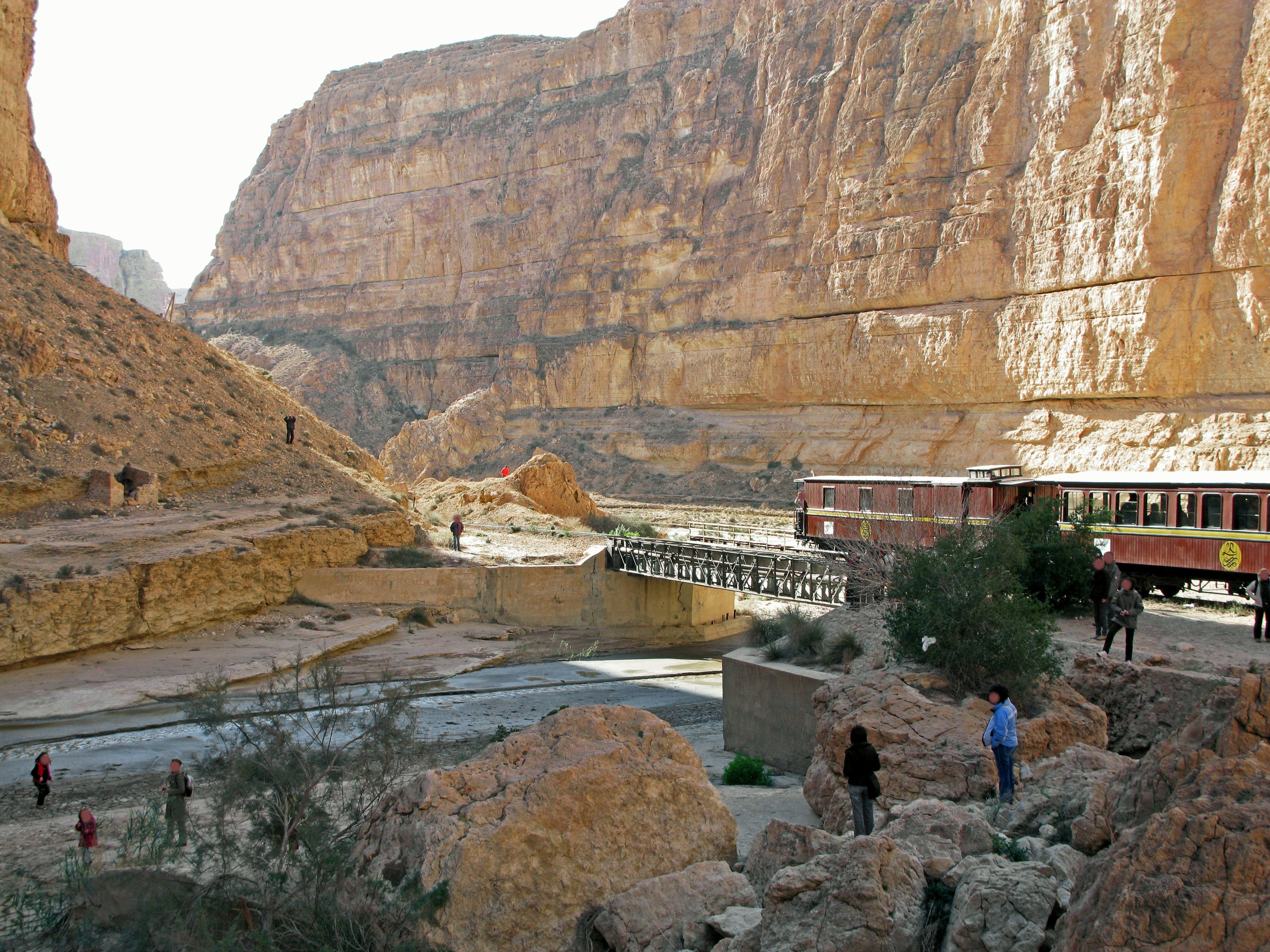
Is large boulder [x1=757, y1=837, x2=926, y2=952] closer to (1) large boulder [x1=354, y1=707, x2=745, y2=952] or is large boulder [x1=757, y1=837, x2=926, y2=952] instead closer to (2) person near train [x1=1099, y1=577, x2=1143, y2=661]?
(1) large boulder [x1=354, y1=707, x2=745, y2=952]

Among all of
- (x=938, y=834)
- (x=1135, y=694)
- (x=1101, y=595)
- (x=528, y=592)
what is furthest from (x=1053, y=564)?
(x=528, y=592)

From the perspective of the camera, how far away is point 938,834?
679 centimetres

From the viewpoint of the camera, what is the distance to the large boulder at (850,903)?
17.9 feet

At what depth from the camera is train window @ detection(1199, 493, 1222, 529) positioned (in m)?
18.6

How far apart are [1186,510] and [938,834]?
50.3 ft

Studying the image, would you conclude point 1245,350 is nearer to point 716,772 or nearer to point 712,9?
point 716,772

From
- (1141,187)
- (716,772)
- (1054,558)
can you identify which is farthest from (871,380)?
(716,772)

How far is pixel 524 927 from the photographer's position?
6.97 meters

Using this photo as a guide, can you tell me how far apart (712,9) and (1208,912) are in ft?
241

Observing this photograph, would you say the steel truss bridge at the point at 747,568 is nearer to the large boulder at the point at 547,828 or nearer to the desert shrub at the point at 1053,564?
the desert shrub at the point at 1053,564

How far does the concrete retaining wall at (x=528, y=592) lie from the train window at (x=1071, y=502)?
40.6 feet

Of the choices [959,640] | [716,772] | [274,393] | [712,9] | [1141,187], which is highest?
[712,9]

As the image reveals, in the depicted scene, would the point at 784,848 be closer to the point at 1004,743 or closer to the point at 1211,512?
the point at 1004,743

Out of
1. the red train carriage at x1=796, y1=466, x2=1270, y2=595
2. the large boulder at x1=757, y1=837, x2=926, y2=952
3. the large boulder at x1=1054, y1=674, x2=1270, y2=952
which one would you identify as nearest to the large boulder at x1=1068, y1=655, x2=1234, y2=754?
the red train carriage at x1=796, y1=466, x2=1270, y2=595
